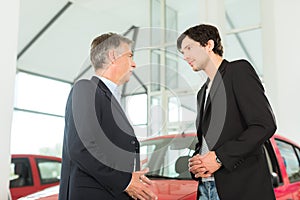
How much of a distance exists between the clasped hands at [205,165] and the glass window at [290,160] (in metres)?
1.64

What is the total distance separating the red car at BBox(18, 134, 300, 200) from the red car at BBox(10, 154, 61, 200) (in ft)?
7.85

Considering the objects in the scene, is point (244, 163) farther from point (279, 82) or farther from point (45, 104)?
point (45, 104)

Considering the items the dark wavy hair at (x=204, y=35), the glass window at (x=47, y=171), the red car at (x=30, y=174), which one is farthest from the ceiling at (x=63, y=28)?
the dark wavy hair at (x=204, y=35)

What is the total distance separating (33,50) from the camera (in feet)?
25.7

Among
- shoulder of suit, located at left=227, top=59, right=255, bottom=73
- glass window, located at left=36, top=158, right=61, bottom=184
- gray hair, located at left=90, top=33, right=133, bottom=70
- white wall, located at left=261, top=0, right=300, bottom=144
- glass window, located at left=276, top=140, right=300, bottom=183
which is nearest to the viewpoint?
shoulder of suit, located at left=227, top=59, right=255, bottom=73

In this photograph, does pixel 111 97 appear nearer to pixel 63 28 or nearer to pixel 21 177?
pixel 21 177

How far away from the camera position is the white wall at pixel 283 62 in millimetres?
5574

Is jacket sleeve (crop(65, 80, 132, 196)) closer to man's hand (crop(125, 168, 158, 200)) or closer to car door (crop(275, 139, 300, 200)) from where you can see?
man's hand (crop(125, 168, 158, 200))

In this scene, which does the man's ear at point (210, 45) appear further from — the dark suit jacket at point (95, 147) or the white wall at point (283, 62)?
the white wall at point (283, 62)

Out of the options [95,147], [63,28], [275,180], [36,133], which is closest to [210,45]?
[95,147]

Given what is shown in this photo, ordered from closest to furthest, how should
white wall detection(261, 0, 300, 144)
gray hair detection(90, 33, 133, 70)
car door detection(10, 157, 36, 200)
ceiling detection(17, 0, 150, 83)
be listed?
gray hair detection(90, 33, 133, 70) → car door detection(10, 157, 36, 200) → white wall detection(261, 0, 300, 144) → ceiling detection(17, 0, 150, 83)

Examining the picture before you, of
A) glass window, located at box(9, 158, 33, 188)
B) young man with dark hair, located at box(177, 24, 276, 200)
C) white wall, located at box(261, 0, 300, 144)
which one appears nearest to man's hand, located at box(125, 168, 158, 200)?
young man with dark hair, located at box(177, 24, 276, 200)

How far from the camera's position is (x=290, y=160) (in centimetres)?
301

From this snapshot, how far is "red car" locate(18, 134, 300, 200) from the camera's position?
6.94 ft
